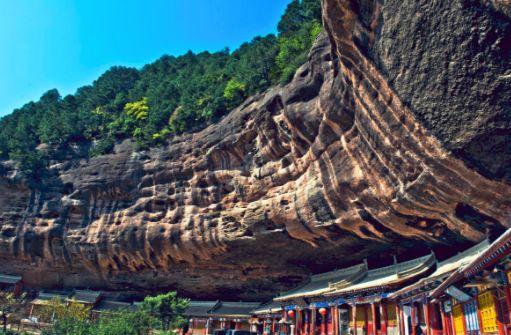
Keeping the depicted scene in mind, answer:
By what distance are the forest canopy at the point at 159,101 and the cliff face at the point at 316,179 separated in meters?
2.03

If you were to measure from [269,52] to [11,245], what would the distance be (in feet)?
81.3

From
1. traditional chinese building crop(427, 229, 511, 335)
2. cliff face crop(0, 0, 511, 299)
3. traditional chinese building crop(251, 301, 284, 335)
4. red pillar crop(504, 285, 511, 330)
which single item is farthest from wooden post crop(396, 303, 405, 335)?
traditional chinese building crop(251, 301, 284, 335)

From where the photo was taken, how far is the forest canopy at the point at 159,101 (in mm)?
28594

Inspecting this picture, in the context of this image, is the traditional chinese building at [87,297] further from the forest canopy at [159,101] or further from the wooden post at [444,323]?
the wooden post at [444,323]

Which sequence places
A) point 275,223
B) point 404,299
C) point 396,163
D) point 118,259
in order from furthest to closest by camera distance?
1. point 118,259
2. point 275,223
3. point 404,299
4. point 396,163

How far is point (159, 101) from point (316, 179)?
23958 millimetres

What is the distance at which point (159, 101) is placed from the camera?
38406 mm

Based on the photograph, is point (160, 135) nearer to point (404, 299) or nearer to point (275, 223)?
point (275, 223)

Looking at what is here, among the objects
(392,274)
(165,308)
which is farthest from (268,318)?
(392,274)

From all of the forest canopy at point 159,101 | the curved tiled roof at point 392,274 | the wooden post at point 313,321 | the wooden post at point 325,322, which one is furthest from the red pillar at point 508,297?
the forest canopy at point 159,101

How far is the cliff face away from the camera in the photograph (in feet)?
33.9

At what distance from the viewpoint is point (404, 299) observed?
55.2ft

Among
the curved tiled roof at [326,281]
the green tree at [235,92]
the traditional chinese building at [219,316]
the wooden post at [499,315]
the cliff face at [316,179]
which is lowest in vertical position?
the traditional chinese building at [219,316]

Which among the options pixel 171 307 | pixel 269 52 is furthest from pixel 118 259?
pixel 269 52
